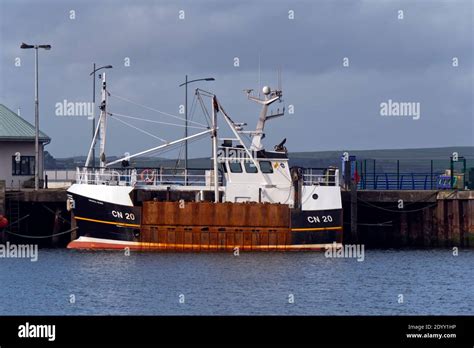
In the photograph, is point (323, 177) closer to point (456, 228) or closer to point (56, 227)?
point (456, 228)

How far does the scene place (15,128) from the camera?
84250 millimetres

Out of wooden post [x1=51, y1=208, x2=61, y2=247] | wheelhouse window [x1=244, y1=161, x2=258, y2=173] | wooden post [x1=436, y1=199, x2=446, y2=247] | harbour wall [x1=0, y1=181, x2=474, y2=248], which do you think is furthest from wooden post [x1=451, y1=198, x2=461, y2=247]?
wooden post [x1=51, y1=208, x2=61, y2=247]

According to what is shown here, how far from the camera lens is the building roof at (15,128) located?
270ft

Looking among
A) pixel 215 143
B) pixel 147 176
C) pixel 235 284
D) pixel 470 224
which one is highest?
pixel 215 143

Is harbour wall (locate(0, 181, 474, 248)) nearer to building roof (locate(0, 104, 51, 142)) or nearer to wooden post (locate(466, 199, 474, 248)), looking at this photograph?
wooden post (locate(466, 199, 474, 248))

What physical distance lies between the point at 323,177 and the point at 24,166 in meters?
23.0

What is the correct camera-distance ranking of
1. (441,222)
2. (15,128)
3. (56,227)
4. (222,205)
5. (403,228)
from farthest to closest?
(15,128)
(403,228)
(441,222)
(56,227)
(222,205)

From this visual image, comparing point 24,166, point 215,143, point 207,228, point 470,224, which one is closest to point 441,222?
point 470,224

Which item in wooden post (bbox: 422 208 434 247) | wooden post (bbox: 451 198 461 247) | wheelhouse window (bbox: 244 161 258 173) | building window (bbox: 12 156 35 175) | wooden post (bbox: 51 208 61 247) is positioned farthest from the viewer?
building window (bbox: 12 156 35 175)

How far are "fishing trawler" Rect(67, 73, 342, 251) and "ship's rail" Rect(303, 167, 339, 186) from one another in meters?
0.05

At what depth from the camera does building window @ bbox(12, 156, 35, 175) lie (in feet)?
271

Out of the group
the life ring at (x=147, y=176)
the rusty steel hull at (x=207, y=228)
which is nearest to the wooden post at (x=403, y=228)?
the rusty steel hull at (x=207, y=228)
